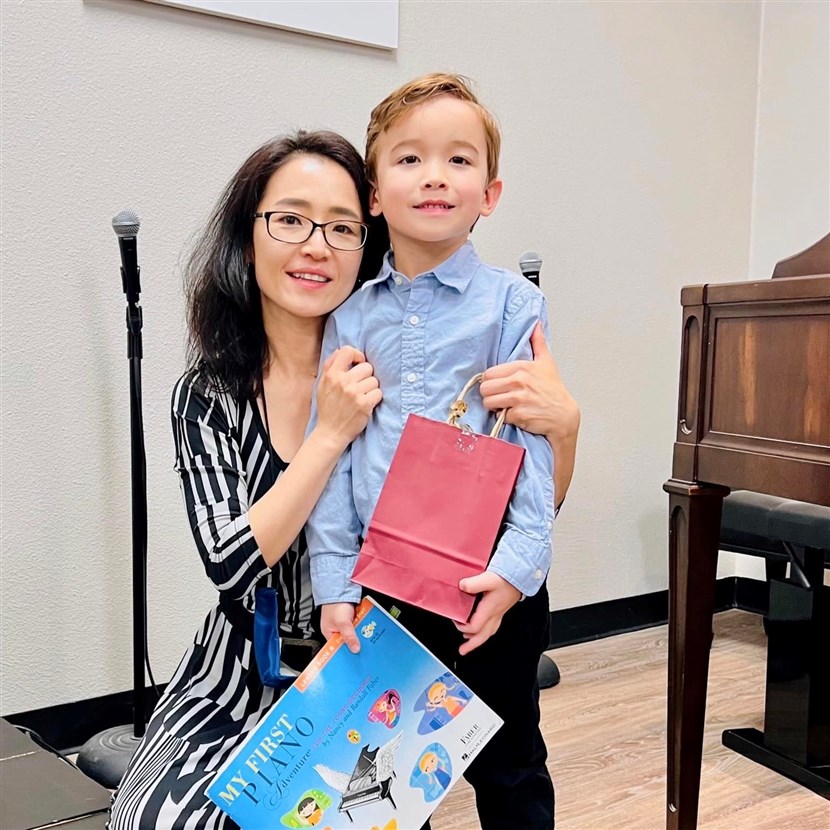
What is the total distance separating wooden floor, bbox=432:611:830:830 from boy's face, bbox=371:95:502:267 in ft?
3.77

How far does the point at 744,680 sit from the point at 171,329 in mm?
1700

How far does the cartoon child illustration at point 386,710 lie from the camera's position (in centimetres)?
106

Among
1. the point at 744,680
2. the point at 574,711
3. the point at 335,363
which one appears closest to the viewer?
the point at 335,363

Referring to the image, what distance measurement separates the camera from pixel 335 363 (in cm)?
115

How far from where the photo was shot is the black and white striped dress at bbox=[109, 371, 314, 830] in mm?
1112

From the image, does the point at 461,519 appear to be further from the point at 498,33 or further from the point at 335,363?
the point at 498,33

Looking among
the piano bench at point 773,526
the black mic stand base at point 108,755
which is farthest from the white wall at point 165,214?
the piano bench at point 773,526

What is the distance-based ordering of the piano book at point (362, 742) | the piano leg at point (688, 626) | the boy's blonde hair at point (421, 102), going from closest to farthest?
the piano book at point (362, 742) → the boy's blonde hair at point (421, 102) → the piano leg at point (688, 626)

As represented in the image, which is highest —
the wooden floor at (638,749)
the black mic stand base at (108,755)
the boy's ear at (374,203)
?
the boy's ear at (374,203)

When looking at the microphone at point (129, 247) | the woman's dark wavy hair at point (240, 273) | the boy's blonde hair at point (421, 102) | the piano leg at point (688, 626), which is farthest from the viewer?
the microphone at point (129, 247)

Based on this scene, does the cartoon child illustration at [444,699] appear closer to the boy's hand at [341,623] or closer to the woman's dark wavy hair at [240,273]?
the boy's hand at [341,623]

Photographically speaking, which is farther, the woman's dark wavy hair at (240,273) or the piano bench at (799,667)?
the piano bench at (799,667)

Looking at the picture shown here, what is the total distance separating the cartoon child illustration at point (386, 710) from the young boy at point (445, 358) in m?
0.07

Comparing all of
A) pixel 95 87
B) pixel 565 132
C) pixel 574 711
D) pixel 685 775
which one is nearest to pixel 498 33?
pixel 565 132
